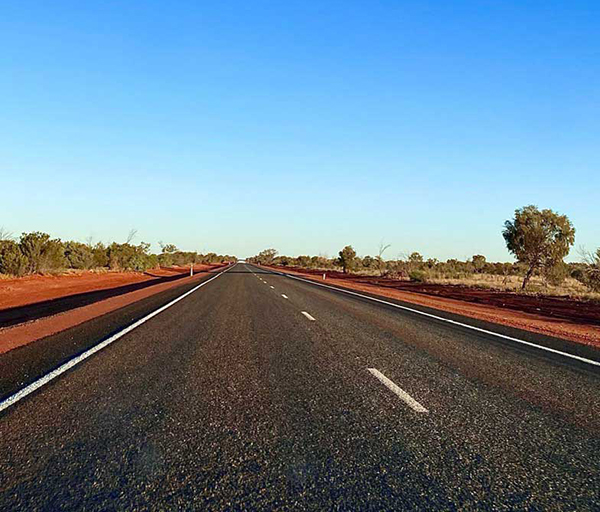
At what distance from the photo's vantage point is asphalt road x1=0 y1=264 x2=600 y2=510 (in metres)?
2.72

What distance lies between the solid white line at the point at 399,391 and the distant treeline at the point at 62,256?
34174 millimetres

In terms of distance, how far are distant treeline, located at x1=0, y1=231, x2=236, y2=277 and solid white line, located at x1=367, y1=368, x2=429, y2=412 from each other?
1345 inches

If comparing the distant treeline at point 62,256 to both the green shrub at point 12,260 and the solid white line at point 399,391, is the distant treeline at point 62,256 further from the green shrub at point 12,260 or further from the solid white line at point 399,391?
the solid white line at point 399,391

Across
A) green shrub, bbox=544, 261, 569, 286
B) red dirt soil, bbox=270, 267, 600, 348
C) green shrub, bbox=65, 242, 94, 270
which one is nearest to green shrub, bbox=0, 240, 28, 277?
green shrub, bbox=65, 242, 94, 270

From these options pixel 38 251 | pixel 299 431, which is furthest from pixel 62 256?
pixel 299 431

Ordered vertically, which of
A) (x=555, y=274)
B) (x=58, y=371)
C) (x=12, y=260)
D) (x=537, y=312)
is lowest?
(x=537, y=312)

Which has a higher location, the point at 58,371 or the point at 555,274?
the point at 555,274

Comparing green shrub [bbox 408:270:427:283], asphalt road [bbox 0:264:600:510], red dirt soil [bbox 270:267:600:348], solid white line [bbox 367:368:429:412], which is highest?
green shrub [bbox 408:270:427:283]

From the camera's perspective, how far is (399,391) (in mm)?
5008

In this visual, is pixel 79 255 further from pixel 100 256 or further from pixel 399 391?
pixel 399 391

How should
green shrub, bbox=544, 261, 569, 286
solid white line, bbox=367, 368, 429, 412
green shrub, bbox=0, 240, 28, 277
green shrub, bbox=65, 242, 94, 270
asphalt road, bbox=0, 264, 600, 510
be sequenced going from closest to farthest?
asphalt road, bbox=0, 264, 600, 510 → solid white line, bbox=367, 368, 429, 412 → green shrub, bbox=0, 240, 28, 277 → green shrub, bbox=544, 261, 569, 286 → green shrub, bbox=65, 242, 94, 270

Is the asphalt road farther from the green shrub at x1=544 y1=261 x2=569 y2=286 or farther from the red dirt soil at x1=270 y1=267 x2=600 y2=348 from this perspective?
the green shrub at x1=544 y1=261 x2=569 y2=286

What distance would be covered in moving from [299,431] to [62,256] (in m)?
41.3

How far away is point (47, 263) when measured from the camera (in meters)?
35.3
